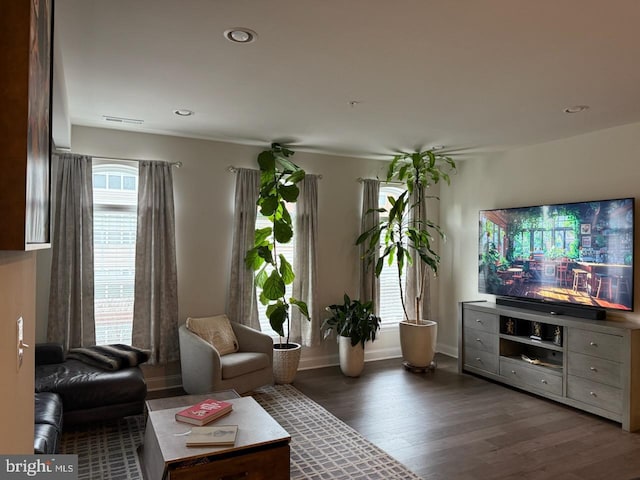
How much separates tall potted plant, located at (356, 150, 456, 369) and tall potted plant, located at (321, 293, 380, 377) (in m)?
0.55

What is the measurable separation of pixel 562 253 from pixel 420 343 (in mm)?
1878

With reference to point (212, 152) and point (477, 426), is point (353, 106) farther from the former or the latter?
point (477, 426)

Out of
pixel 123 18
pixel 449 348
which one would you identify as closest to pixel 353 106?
pixel 123 18

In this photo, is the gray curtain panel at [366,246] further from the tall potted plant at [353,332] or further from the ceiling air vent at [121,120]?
the ceiling air vent at [121,120]

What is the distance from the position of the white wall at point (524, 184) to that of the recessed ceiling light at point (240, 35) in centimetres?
373

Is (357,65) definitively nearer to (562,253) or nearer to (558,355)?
(562,253)

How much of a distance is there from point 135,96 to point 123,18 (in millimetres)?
1335

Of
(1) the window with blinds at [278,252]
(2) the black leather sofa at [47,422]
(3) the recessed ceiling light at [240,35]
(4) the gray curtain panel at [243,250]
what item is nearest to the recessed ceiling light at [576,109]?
(3) the recessed ceiling light at [240,35]

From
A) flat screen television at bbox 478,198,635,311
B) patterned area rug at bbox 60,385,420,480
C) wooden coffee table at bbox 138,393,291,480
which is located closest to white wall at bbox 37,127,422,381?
patterned area rug at bbox 60,385,420,480

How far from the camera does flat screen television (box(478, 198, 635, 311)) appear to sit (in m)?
4.23

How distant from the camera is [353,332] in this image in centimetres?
520

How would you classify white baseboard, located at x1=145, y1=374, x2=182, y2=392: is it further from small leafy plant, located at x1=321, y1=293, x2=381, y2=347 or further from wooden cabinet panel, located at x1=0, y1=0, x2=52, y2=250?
wooden cabinet panel, located at x1=0, y1=0, x2=52, y2=250

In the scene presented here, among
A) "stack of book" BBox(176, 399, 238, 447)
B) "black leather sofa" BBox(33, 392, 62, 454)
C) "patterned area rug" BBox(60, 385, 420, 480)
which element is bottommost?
"patterned area rug" BBox(60, 385, 420, 480)

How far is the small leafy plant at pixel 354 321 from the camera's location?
5219mm
